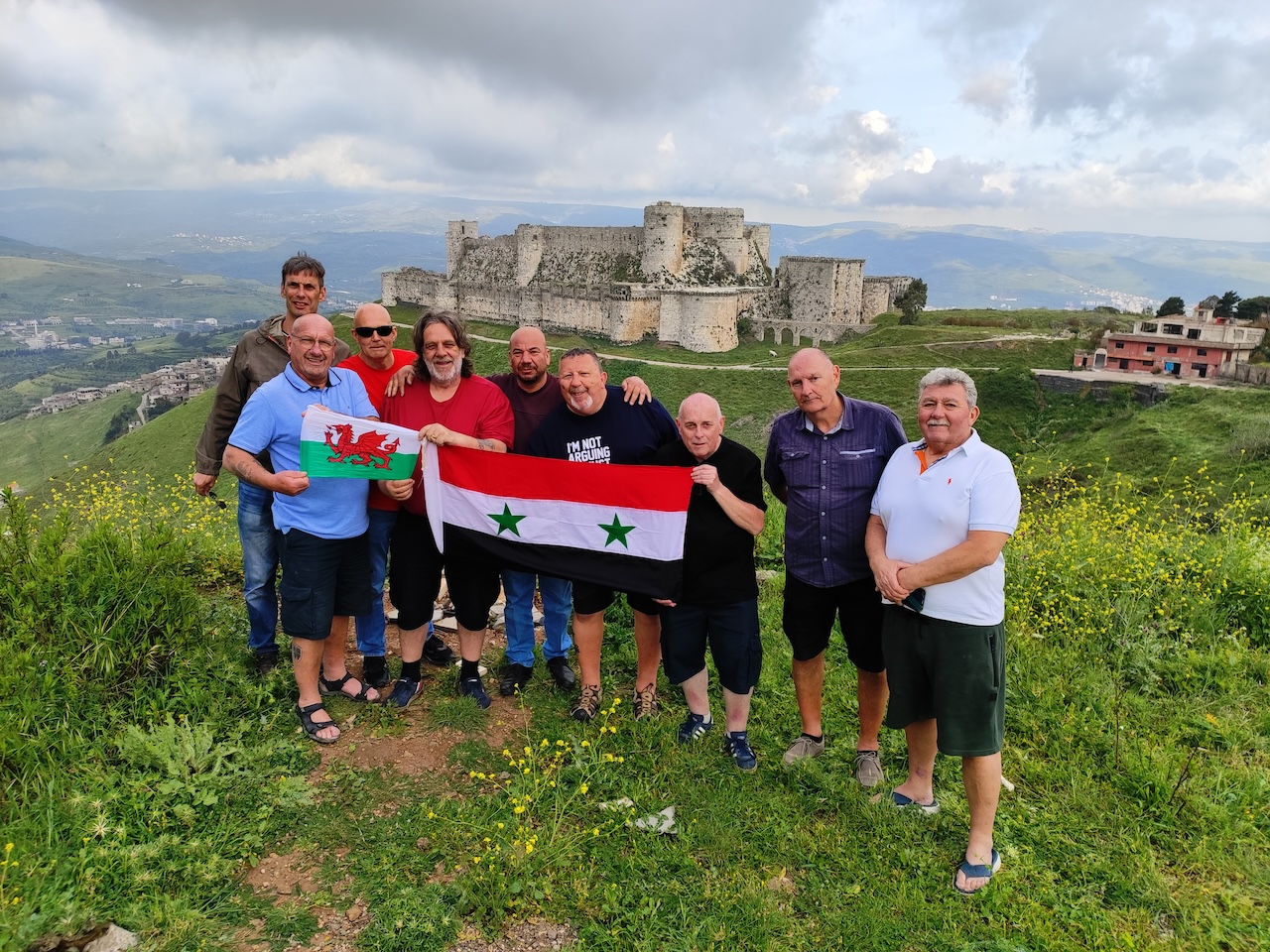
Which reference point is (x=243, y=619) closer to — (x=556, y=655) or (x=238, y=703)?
(x=238, y=703)

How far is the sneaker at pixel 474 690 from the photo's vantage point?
5.15 metres

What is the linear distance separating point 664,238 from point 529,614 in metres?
45.3

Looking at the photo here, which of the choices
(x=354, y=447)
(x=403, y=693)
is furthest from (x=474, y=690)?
(x=354, y=447)

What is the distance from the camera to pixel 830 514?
168 inches

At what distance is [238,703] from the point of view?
4.73 meters

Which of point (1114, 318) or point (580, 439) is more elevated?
point (1114, 318)

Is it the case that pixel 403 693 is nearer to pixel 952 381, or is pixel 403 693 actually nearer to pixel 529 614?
pixel 529 614

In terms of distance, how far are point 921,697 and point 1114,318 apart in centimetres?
4758

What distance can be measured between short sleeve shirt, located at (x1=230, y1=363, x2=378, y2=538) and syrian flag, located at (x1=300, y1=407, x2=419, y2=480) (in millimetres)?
104

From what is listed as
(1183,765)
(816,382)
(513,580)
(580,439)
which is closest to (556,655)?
(513,580)

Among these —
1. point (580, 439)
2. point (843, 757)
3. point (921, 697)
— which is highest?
point (580, 439)

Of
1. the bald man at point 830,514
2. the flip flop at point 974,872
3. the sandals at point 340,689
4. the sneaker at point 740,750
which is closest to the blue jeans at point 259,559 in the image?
the sandals at point 340,689

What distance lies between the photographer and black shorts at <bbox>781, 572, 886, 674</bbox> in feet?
14.3

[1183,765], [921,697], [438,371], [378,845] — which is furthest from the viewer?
[438,371]
